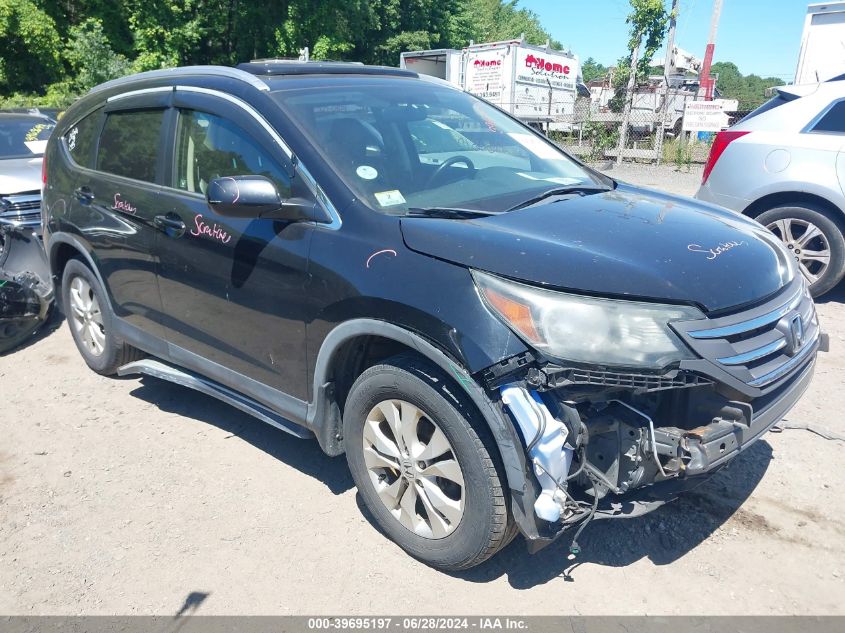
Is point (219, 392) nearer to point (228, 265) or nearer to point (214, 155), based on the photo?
point (228, 265)

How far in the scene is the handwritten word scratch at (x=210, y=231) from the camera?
3.32 meters

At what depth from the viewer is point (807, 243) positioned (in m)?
5.82

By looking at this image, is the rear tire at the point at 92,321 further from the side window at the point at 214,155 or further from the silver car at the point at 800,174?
the silver car at the point at 800,174

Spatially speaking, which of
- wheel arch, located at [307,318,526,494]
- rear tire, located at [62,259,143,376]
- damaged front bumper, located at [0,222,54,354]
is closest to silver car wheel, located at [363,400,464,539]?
wheel arch, located at [307,318,526,494]

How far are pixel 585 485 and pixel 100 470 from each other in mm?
2694

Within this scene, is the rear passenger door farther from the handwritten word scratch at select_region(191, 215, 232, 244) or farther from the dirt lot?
the dirt lot

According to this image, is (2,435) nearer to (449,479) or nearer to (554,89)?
(449,479)

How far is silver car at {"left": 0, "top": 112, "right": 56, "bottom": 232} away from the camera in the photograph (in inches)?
243

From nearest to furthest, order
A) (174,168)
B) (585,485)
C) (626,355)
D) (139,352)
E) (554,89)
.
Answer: (626,355)
(585,485)
(174,168)
(139,352)
(554,89)

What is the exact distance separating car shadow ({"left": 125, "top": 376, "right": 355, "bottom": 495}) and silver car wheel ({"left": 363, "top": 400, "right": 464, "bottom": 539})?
628mm

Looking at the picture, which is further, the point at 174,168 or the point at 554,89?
the point at 554,89

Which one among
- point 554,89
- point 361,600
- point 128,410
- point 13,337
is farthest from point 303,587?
point 554,89

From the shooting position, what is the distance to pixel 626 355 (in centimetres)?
232

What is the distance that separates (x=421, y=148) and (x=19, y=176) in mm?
5164
